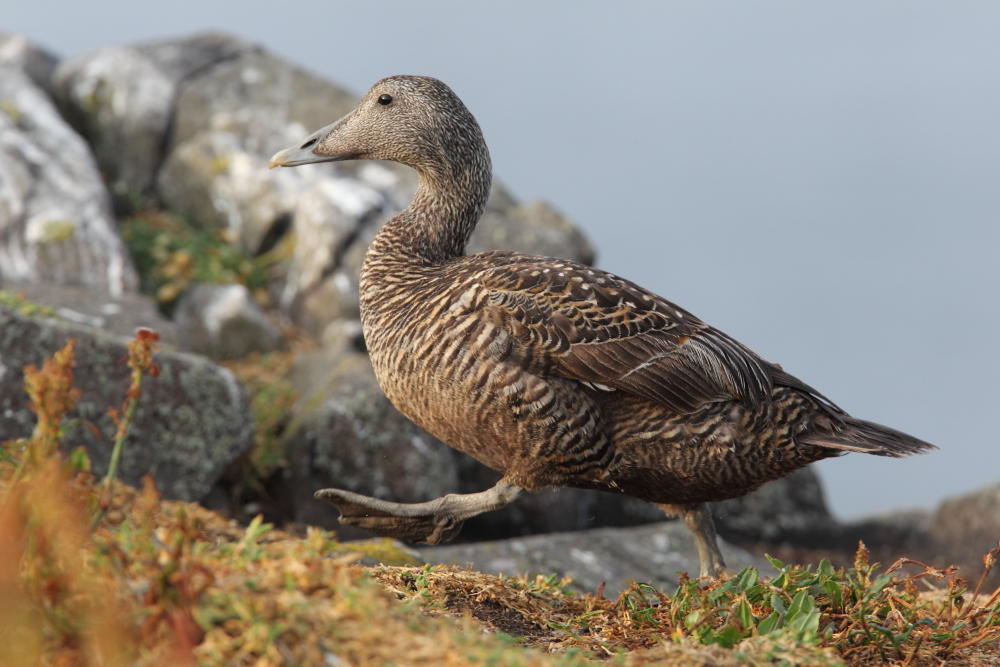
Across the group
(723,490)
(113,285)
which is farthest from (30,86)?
(723,490)

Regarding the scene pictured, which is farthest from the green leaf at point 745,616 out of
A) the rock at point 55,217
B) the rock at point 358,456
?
the rock at point 55,217

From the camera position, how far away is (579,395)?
4453 mm

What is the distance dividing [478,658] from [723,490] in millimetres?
2572

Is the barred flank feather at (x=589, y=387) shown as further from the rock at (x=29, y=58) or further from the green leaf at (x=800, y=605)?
the rock at (x=29, y=58)

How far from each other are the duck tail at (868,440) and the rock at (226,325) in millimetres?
5952

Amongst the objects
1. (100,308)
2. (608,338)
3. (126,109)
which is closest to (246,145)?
(126,109)

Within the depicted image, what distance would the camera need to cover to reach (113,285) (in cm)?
957

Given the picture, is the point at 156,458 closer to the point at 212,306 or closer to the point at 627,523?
the point at 212,306

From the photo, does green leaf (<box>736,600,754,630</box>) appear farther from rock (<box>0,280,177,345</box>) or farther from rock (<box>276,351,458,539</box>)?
rock (<box>0,280,177,345</box>)

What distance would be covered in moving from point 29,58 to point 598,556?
9667mm

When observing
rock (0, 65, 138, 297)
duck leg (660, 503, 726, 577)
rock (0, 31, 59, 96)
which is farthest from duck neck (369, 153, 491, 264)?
rock (0, 31, 59, 96)

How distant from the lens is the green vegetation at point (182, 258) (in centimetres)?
1010

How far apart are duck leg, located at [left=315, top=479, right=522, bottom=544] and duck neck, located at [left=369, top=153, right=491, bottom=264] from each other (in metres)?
1.23

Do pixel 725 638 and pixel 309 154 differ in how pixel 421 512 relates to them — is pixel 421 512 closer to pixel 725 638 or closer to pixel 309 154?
pixel 725 638
